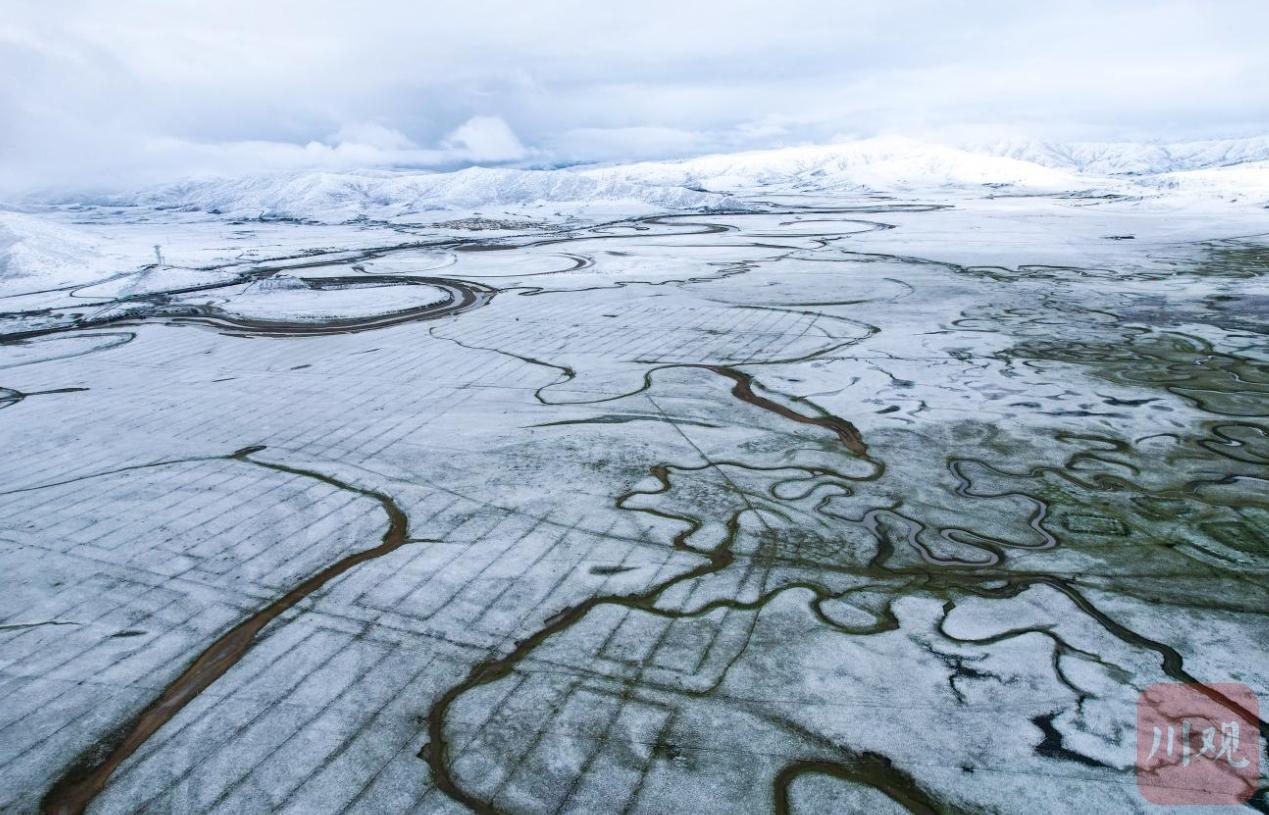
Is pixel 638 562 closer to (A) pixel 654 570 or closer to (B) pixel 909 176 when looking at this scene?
(A) pixel 654 570

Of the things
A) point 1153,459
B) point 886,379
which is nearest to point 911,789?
point 1153,459

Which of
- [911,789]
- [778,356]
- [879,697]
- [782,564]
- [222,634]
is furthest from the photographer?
[778,356]

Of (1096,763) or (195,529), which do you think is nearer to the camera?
(1096,763)

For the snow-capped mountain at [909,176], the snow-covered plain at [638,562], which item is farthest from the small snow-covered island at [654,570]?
the snow-capped mountain at [909,176]

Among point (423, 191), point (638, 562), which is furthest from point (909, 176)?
point (638, 562)

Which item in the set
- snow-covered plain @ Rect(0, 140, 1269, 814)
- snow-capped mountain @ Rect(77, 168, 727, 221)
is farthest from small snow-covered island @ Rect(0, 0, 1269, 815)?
snow-capped mountain @ Rect(77, 168, 727, 221)

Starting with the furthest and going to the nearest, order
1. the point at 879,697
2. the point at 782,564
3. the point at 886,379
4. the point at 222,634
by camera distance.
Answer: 1. the point at 886,379
2. the point at 782,564
3. the point at 222,634
4. the point at 879,697

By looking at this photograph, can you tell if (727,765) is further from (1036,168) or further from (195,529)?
(1036,168)

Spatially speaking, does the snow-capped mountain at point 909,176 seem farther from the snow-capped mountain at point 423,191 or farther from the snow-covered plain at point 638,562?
the snow-covered plain at point 638,562
